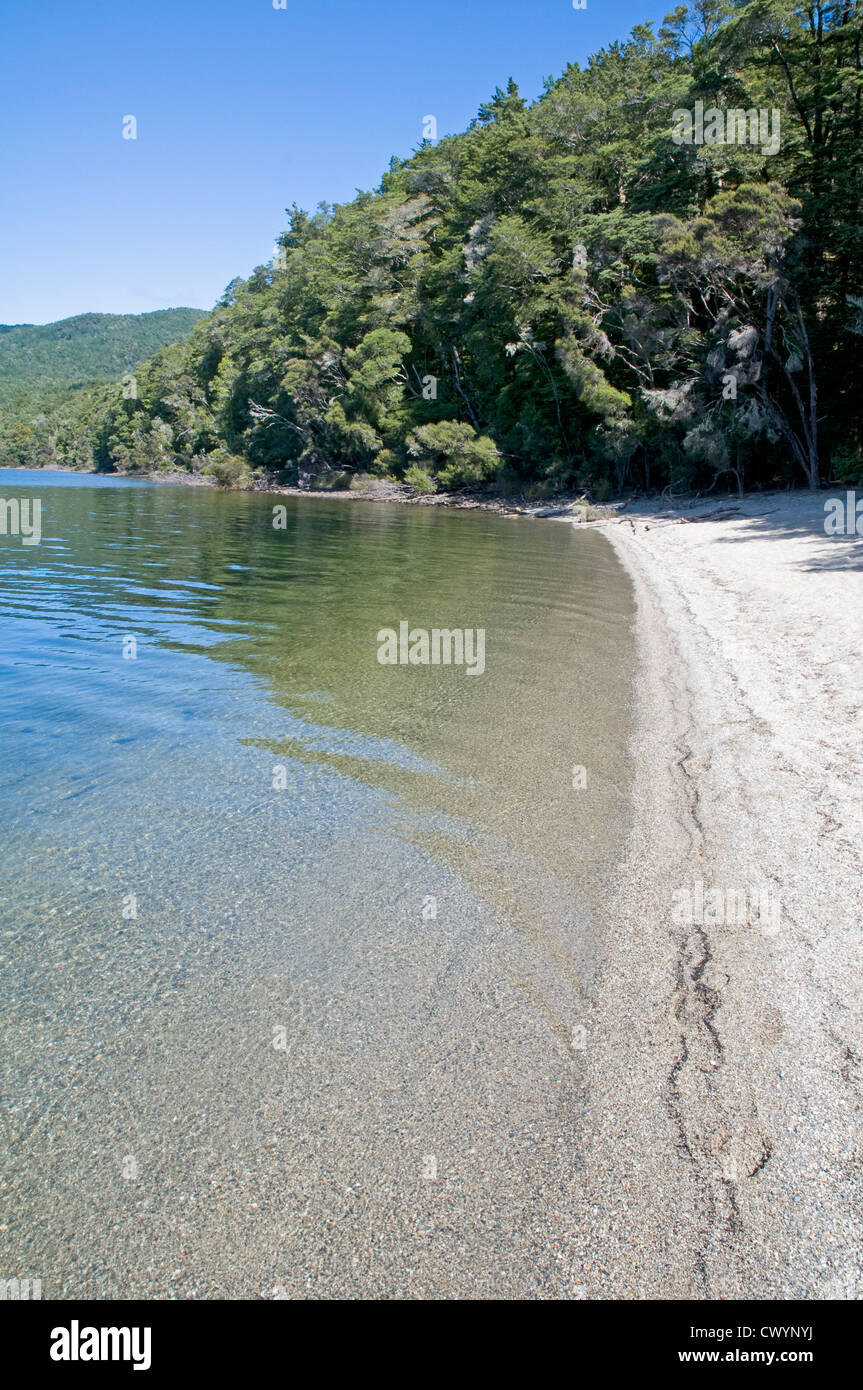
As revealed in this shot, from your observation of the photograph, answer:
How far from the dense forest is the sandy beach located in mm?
27352

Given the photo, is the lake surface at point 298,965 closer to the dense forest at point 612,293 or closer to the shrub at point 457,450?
the dense forest at point 612,293

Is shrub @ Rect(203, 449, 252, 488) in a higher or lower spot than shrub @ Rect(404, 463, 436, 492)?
higher

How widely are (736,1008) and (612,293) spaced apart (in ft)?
145

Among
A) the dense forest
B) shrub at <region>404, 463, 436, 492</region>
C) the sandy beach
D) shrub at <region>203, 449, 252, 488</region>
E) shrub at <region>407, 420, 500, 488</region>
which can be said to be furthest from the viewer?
shrub at <region>203, 449, 252, 488</region>

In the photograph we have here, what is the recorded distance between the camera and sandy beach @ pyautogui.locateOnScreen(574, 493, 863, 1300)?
3.19 meters

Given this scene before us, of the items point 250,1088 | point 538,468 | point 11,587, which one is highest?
point 538,468

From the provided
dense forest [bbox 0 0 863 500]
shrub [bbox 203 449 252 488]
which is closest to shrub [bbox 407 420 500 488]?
dense forest [bbox 0 0 863 500]

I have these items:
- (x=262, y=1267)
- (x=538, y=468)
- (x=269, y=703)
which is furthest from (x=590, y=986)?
Answer: (x=538, y=468)

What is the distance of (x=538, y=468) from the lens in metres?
49.8

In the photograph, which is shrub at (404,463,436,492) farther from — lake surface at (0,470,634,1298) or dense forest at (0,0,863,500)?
lake surface at (0,470,634,1298)

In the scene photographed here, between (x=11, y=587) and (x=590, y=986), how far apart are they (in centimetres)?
1870

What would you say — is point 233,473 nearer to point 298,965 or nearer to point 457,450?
point 457,450

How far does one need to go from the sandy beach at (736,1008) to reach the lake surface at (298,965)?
0.27 metres
